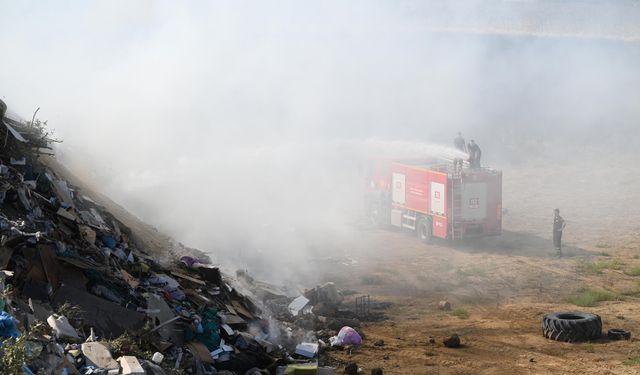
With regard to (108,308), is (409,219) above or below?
above

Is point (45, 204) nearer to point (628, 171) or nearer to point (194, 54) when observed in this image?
point (194, 54)

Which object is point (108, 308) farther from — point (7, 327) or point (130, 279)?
point (7, 327)

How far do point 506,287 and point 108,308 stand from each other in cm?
1075

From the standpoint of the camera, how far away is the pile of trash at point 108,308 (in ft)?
25.5

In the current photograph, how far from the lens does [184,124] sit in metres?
34.2

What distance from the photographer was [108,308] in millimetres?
9445

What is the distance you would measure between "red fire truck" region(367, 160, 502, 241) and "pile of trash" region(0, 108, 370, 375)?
934cm

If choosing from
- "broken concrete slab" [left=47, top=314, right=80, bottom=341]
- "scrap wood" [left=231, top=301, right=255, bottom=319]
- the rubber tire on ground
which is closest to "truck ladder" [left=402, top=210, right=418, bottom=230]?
the rubber tire on ground

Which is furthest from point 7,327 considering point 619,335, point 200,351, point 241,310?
point 619,335

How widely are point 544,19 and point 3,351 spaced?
5174 cm

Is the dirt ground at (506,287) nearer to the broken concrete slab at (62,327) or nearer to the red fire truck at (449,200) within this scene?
the red fire truck at (449,200)

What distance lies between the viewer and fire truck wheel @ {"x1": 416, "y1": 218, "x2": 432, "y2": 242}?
23.5 m

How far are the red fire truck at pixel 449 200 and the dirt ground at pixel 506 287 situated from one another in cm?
53

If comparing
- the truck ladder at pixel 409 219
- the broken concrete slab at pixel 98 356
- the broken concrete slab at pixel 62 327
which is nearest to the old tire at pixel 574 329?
the broken concrete slab at pixel 98 356
